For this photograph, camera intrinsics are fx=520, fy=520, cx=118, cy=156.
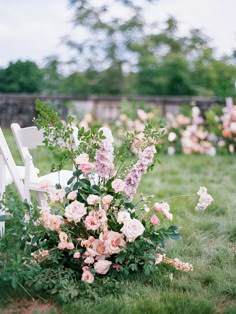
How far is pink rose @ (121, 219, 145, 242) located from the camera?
2.41m

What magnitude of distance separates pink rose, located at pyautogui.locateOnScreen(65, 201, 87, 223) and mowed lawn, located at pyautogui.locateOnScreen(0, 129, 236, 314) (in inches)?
14.8

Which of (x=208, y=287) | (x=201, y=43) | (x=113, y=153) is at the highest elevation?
(x=201, y=43)

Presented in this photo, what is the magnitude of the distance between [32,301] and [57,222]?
38cm

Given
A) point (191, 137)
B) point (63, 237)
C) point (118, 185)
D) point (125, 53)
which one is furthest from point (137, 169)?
point (125, 53)

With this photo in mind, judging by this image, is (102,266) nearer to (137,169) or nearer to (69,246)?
(69,246)

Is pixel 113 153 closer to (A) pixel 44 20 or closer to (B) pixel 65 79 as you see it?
(A) pixel 44 20

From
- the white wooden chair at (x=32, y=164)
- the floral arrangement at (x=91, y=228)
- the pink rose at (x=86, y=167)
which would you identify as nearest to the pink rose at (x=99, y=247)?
the floral arrangement at (x=91, y=228)

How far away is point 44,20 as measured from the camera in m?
13.0

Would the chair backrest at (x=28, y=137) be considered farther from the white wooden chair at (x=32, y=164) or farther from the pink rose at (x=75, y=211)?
the pink rose at (x=75, y=211)

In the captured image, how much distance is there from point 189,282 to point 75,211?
66 centimetres

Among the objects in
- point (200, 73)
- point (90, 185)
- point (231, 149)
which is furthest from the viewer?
point (200, 73)

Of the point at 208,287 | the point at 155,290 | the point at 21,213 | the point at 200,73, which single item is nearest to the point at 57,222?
the point at 21,213

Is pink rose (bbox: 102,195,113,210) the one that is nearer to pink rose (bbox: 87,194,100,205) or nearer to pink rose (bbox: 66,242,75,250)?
pink rose (bbox: 87,194,100,205)

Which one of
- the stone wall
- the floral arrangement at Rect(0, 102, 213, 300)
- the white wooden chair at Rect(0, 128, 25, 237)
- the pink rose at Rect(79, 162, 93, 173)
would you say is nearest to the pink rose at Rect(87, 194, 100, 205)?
the floral arrangement at Rect(0, 102, 213, 300)
